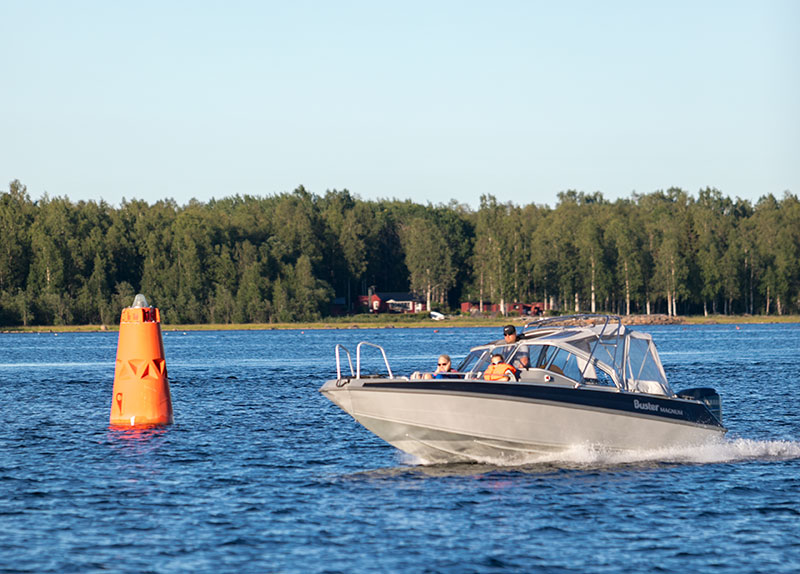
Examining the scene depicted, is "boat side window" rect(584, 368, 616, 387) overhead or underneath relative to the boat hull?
overhead

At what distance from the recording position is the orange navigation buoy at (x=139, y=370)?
22125 millimetres

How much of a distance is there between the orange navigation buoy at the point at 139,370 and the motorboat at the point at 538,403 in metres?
5.70

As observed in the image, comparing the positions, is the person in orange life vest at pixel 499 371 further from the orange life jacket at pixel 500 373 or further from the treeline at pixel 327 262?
the treeline at pixel 327 262

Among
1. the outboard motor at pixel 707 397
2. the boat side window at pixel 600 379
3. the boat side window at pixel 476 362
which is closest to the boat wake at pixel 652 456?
the outboard motor at pixel 707 397

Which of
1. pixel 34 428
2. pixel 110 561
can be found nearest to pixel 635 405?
pixel 110 561

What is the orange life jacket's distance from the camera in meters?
18.0

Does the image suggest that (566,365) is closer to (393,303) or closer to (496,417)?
(496,417)

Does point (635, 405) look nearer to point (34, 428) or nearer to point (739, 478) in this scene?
point (739, 478)

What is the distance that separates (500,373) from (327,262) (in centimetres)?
13378

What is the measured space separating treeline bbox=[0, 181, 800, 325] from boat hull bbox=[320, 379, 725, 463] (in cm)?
11025

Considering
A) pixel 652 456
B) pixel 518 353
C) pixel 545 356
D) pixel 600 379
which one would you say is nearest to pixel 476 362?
pixel 518 353

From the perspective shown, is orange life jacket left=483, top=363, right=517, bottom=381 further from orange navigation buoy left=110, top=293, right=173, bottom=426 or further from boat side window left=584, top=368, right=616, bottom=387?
orange navigation buoy left=110, top=293, right=173, bottom=426

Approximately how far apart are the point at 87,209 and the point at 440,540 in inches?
5174

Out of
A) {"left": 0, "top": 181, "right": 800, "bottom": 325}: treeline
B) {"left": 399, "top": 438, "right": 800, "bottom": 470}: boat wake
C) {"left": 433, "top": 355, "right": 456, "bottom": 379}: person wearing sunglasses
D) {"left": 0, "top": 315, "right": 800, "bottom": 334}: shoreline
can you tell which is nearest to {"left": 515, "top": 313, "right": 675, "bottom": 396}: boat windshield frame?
{"left": 399, "top": 438, "right": 800, "bottom": 470}: boat wake
